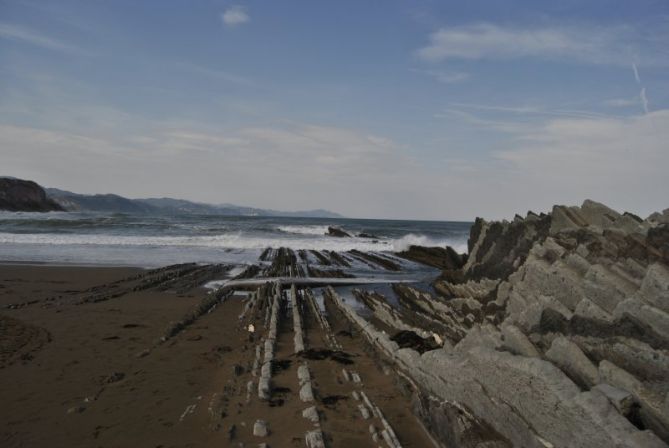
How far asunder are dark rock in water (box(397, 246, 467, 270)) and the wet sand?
1260cm

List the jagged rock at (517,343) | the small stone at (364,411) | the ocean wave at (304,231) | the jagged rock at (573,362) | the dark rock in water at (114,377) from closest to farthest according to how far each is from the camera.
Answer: the jagged rock at (573,362) → the jagged rock at (517,343) → the small stone at (364,411) → the dark rock in water at (114,377) → the ocean wave at (304,231)

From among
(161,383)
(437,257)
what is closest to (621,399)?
(161,383)

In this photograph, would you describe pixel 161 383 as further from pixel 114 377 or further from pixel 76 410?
pixel 76 410

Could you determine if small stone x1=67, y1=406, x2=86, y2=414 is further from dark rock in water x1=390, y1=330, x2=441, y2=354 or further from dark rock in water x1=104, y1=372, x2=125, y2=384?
dark rock in water x1=390, y1=330, x2=441, y2=354

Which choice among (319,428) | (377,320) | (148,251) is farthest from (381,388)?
(148,251)

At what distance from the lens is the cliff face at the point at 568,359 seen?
135 inches

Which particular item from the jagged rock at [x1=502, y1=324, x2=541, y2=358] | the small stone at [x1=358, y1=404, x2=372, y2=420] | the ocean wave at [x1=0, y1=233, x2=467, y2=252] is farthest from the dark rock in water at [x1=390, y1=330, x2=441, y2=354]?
the ocean wave at [x1=0, y1=233, x2=467, y2=252]

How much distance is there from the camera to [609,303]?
544 centimetres

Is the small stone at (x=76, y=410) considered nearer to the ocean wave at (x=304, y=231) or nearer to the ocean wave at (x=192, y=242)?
the ocean wave at (x=192, y=242)

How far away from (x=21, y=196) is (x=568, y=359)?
117 m

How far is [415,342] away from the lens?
7379 mm

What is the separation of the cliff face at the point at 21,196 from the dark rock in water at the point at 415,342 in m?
108

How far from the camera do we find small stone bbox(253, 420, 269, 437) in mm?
5113

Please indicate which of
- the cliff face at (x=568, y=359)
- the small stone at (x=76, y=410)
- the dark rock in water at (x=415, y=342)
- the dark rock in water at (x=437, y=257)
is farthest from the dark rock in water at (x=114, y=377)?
the dark rock in water at (x=437, y=257)
